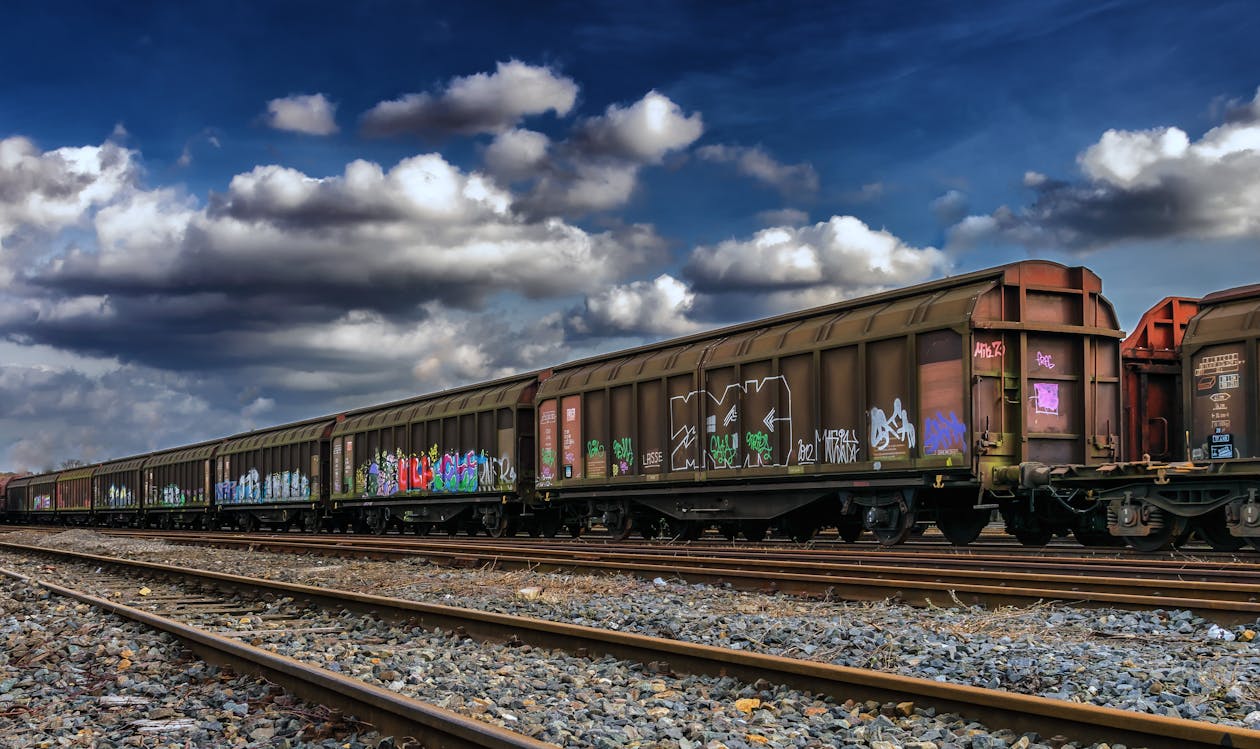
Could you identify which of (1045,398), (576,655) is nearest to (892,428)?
(1045,398)

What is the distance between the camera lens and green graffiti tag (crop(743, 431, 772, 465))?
17625 millimetres

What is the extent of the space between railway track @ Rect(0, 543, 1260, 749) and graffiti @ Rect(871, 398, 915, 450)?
27.9 feet

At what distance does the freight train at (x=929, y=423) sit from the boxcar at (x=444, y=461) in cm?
36

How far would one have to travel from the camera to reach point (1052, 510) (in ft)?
50.8

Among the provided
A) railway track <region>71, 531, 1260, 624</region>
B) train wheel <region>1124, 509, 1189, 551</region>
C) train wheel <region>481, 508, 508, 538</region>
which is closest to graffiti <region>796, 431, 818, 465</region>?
railway track <region>71, 531, 1260, 624</region>

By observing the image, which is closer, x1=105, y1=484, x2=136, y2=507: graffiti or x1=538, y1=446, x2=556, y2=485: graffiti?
x1=538, y1=446, x2=556, y2=485: graffiti

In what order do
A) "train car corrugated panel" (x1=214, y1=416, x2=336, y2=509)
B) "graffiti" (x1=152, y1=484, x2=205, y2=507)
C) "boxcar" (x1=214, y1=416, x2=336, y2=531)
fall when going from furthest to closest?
"graffiti" (x1=152, y1=484, x2=205, y2=507), "train car corrugated panel" (x1=214, y1=416, x2=336, y2=509), "boxcar" (x1=214, y1=416, x2=336, y2=531)

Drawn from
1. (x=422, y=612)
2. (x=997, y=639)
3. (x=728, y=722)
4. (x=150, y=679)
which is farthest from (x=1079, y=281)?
(x=150, y=679)

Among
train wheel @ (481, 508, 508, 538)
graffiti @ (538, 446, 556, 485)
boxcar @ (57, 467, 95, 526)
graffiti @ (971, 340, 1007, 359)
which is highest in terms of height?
graffiti @ (971, 340, 1007, 359)

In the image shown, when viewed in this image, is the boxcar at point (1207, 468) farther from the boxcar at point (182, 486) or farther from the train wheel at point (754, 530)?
the boxcar at point (182, 486)

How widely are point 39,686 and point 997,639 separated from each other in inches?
254

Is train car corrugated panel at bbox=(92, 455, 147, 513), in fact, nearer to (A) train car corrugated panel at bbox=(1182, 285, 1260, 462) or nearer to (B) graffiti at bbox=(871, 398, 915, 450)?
(B) graffiti at bbox=(871, 398, 915, 450)

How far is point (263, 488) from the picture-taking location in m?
39.2

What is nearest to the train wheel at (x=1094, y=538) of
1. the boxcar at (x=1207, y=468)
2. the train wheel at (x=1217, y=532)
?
the boxcar at (x=1207, y=468)
